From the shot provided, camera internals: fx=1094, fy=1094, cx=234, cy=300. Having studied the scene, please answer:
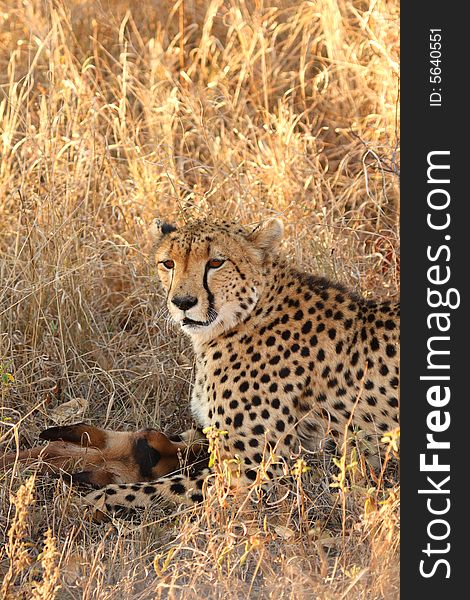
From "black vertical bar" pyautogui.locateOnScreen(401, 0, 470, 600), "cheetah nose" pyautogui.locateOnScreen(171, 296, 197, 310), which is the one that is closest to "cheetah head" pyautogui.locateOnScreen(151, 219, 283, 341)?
"cheetah nose" pyautogui.locateOnScreen(171, 296, 197, 310)

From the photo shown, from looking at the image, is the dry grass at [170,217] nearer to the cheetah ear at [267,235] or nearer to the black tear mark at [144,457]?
the black tear mark at [144,457]

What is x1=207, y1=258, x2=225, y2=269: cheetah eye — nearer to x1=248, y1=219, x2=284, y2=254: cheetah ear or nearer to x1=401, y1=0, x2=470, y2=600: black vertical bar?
x1=248, y1=219, x2=284, y2=254: cheetah ear

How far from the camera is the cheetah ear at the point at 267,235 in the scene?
13.2 ft

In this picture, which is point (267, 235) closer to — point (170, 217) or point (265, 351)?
point (265, 351)

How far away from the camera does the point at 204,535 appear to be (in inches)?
137

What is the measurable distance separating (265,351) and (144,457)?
2.01ft

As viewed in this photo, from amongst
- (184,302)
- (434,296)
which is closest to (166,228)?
(184,302)

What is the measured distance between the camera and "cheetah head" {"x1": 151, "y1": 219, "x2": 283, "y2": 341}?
3.89 meters

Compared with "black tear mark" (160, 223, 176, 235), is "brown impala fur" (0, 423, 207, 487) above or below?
below

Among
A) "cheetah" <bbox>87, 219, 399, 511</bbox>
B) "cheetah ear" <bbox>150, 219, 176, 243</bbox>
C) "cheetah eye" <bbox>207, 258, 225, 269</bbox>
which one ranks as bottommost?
"cheetah" <bbox>87, 219, 399, 511</bbox>

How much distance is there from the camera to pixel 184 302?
12.6 ft

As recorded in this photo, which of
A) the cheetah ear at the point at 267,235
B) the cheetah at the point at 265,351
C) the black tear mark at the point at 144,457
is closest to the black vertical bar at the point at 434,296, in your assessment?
the cheetah at the point at 265,351

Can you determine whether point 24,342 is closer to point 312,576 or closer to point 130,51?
point 312,576

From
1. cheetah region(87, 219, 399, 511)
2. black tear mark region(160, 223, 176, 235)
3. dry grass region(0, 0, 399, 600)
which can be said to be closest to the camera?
dry grass region(0, 0, 399, 600)
